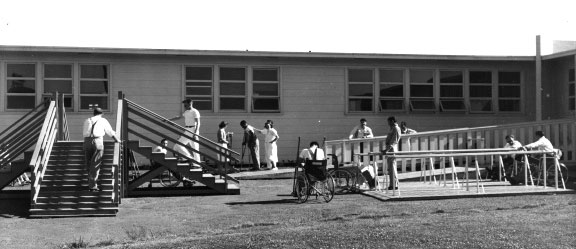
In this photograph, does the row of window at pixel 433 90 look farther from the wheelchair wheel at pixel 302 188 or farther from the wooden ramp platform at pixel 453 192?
the wheelchair wheel at pixel 302 188

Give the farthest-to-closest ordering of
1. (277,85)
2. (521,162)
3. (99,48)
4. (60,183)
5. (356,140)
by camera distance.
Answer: (277,85) → (99,48) → (356,140) → (521,162) → (60,183)

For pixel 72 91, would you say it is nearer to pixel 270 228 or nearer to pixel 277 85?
pixel 277 85

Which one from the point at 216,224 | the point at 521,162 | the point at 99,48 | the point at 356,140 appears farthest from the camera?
the point at 99,48

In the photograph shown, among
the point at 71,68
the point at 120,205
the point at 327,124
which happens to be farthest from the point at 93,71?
the point at 120,205

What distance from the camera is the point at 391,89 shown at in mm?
24125

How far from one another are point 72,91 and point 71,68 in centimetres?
70

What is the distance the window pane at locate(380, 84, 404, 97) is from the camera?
24.1m

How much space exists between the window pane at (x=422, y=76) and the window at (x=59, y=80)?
35.7ft

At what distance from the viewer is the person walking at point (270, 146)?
21.3 m

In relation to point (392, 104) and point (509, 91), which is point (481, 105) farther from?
point (392, 104)

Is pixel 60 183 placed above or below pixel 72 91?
below

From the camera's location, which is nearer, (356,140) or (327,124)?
(356,140)

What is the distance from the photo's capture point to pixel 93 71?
22.6 m

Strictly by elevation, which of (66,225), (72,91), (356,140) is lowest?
(66,225)
